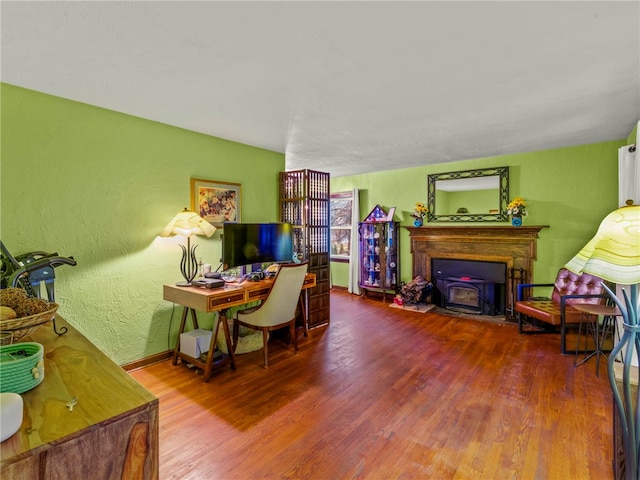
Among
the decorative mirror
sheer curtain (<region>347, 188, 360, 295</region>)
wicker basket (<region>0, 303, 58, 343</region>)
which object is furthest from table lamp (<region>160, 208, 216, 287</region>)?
the decorative mirror

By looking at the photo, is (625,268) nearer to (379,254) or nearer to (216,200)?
(216,200)

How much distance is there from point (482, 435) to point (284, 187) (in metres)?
3.29

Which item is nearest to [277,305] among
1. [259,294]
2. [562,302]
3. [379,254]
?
[259,294]

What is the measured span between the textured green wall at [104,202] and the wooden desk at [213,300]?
0.79ft

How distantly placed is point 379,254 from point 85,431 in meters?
5.12

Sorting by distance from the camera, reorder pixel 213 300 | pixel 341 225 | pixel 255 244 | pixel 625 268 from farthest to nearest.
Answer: pixel 341 225 → pixel 255 244 → pixel 213 300 → pixel 625 268

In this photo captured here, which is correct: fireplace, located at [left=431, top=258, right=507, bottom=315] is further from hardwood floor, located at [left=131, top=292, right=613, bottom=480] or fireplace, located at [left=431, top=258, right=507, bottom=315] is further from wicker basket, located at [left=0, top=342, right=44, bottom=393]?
wicker basket, located at [left=0, top=342, right=44, bottom=393]

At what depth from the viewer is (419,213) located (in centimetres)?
513

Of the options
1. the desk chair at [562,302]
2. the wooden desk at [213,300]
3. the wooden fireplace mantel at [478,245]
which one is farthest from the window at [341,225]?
the wooden desk at [213,300]

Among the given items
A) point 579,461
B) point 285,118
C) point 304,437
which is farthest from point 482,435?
point 285,118

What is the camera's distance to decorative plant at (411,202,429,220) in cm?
509

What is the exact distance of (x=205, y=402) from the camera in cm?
237

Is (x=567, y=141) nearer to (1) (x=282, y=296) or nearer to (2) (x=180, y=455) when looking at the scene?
(1) (x=282, y=296)

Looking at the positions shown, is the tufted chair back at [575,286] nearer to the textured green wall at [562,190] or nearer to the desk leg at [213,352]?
the textured green wall at [562,190]
